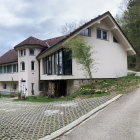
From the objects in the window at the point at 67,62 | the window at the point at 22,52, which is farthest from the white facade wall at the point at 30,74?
the window at the point at 67,62

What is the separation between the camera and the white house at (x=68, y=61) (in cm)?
2136

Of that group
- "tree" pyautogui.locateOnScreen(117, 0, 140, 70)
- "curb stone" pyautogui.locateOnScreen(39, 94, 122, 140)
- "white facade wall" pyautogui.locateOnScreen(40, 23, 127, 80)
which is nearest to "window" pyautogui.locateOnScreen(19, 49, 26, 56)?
"white facade wall" pyautogui.locateOnScreen(40, 23, 127, 80)

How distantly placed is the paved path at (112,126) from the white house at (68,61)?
10438 millimetres

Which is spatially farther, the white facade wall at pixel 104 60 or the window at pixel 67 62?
the white facade wall at pixel 104 60

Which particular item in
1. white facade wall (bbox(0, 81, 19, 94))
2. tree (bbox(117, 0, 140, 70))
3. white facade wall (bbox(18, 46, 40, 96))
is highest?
tree (bbox(117, 0, 140, 70))

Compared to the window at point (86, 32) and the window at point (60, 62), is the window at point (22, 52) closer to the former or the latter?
the window at point (60, 62)

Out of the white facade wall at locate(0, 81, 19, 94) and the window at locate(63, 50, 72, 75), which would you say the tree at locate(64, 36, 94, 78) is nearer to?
the window at locate(63, 50, 72, 75)

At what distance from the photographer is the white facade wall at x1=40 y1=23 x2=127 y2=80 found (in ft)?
71.9

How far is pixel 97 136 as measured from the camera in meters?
7.12

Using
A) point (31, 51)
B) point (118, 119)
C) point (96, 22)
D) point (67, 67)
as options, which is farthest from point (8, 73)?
point (118, 119)

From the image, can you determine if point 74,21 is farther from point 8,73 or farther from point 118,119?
point 118,119

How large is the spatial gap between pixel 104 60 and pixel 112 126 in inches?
659

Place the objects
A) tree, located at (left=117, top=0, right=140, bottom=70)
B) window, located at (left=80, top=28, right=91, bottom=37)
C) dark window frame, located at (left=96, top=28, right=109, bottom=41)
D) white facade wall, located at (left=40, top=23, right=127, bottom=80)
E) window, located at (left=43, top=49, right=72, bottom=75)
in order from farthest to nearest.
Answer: tree, located at (left=117, top=0, right=140, bottom=70), dark window frame, located at (left=96, top=28, right=109, bottom=41), window, located at (left=80, top=28, right=91, bottom=37), white facade wall, located at (left=40, top=23, right=127, bottom=80), window, located at (left=43, top=49, right=72, bottom=75)

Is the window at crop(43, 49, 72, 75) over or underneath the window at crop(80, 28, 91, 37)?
underneath
